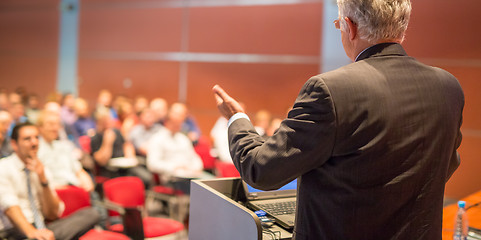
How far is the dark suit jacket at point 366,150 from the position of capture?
38.8 inches

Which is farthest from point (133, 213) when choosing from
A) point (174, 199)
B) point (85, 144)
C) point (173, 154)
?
point (85, 144)

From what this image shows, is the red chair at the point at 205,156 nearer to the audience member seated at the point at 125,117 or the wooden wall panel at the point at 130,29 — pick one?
the audience member seated at the point at 125,117

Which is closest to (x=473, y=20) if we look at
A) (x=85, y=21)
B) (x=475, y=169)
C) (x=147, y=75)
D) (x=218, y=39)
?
(x=475, y=169)

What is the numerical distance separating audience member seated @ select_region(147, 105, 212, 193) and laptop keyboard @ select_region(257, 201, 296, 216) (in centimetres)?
320

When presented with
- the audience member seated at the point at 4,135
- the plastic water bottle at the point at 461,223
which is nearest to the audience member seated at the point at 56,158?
the audience member seated at the point at 4,135

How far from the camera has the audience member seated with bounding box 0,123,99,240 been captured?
275cm

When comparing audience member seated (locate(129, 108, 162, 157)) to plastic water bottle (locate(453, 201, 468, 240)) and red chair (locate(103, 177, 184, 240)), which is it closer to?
red chair (locate(103, 177, 184, 240))

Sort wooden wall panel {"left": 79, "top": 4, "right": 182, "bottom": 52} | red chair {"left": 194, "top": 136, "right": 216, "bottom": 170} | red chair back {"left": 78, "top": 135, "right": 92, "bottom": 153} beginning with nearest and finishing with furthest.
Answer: red chair back {"left": 78, "top": 135, "right": 92, "bottom": 153}, red chair {"left": 194, "top": 136, "right": 216, "bottom": 170}, wooden wall panel {"left": 79, "top": 4, "right": 182, "bottom": 52}

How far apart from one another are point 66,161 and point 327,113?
389 centimetres

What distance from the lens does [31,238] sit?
8.78 feet

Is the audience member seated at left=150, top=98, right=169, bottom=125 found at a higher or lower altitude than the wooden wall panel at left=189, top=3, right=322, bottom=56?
lower

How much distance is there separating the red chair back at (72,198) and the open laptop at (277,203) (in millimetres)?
2080

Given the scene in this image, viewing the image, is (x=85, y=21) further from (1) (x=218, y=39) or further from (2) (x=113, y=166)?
(2) (x=113, y=166)

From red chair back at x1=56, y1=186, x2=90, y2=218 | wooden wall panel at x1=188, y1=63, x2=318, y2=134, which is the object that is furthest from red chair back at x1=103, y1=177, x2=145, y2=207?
wooden wall panel at x1=188, y1=63, x2=318, y2=134
